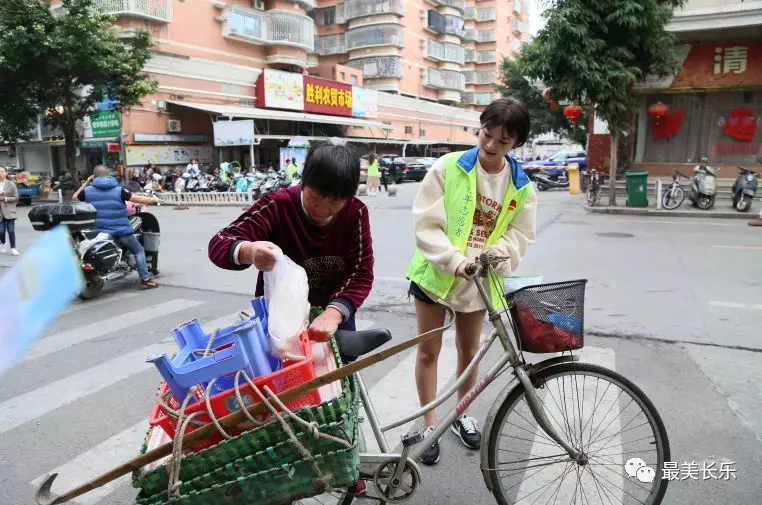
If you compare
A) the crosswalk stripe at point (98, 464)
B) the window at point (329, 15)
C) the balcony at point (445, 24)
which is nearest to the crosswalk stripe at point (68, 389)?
the crosswalk stripe at point (98, 464)

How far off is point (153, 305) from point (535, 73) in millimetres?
10721

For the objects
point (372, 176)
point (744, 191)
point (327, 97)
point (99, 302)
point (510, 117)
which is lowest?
point (99, 302)

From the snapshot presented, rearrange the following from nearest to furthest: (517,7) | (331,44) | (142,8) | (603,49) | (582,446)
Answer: (582,446), (603,49), (142,8), (331,44), (517,7)

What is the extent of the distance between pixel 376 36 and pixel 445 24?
11.5 meters

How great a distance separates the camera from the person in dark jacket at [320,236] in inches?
73.8

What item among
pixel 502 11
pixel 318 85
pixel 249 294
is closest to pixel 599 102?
pixel 249 294

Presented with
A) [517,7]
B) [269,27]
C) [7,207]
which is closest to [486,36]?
[517,7]

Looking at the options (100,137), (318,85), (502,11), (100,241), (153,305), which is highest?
(502,11)

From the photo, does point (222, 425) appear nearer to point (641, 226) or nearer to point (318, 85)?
point (641, 226)

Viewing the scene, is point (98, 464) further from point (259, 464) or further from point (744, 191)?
point (744, 191)

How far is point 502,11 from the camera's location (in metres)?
64.1

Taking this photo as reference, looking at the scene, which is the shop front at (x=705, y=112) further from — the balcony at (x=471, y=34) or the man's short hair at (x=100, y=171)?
the balcony at (x=471, y=34)

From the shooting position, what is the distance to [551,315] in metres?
2.03

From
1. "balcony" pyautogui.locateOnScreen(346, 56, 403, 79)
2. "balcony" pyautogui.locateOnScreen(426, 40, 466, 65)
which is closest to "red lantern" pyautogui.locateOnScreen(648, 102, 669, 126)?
"balcony" pyautogui.locateOnScreen(346, 56, 403, 79)
